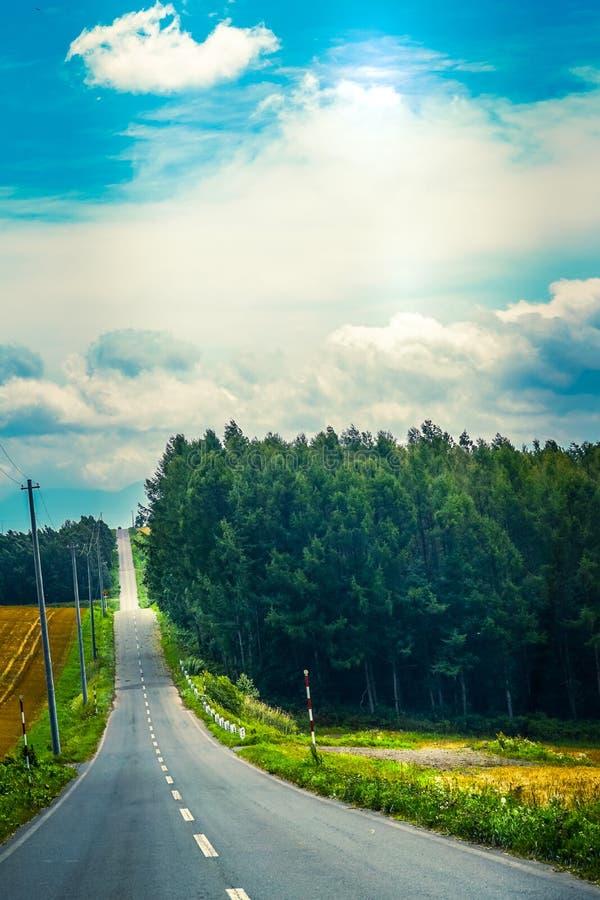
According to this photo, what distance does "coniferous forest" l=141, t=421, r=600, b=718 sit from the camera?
69.9 metres

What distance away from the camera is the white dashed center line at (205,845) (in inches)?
523

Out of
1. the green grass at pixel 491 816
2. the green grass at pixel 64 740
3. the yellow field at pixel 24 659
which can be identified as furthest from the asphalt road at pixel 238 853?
the yellow field at pixel 24 659

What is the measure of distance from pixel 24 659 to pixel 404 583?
3884cm

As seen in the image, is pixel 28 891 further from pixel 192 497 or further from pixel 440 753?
pixel 192 497

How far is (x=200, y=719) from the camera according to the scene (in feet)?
182

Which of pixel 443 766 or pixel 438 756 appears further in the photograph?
pixel 438 756

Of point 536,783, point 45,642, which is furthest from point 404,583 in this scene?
point 536,783

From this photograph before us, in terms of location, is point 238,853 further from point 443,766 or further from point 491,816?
point 443,766

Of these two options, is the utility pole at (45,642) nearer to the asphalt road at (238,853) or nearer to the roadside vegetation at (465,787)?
the roadside vegetation at (465,787)

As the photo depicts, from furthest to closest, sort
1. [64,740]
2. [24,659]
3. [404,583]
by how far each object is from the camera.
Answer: [24,659] < [404,583] < [64,740]

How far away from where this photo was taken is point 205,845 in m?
14.2

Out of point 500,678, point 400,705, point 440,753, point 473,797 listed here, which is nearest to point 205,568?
point 400,705

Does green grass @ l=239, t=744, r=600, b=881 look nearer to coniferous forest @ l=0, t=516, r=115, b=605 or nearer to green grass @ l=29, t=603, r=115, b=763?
green grass @ l=29, t=603, r=115, b=763

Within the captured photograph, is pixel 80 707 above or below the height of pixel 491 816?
below
